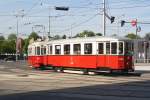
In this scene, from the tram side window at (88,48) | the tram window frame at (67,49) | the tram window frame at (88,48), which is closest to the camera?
the tram window frame at (88,48)

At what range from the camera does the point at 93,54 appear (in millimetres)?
34688

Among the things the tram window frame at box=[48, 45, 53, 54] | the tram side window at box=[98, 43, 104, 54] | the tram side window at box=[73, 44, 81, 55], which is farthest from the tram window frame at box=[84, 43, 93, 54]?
the tram window frame at box=[48, 45, 53, 54]

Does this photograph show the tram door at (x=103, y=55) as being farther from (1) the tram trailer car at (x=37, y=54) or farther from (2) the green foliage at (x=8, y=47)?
(2) the green foliage at (x=8, y=47)

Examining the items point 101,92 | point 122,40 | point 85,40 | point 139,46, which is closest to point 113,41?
point 122,40

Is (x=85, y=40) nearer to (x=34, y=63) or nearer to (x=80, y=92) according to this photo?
(x=34, y=63)

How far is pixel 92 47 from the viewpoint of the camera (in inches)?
1371

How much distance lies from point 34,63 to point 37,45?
2.26m

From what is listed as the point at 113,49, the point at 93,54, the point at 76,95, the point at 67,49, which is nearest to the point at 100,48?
the point at 93,54

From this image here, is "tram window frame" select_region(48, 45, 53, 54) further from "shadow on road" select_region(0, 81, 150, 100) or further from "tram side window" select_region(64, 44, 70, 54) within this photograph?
"shadow on road" select_region(0, 81, 150, 100)

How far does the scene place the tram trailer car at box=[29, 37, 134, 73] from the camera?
3294 centimetres

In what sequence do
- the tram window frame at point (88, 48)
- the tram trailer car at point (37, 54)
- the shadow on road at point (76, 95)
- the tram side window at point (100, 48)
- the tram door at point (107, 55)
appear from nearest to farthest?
the shadow on road at point (76, 95) < the tram door at point (107, 55) < the tram side window at point (100, 48) < the tram window frame at point (88, 48) < the tram trailer car at point (37, 54)

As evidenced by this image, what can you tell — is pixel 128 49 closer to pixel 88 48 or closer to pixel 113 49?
pixel 113 49

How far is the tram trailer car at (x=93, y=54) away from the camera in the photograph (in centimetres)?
3294

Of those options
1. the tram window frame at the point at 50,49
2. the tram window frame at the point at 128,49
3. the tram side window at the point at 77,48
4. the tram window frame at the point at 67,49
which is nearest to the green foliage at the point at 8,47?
the tram window frame at the point at 50,49
